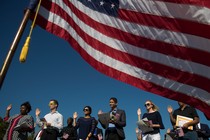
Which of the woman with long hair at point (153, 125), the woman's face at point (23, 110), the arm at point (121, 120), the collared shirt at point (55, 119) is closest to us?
the arm at point (121, 120)

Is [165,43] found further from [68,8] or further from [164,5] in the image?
[68,8]

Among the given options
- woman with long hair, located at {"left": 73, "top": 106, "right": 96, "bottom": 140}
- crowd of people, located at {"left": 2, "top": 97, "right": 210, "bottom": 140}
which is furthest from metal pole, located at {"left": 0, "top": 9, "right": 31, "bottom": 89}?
woman with long hair, located at {"left": 73, "top": 106, "right": 96, "bottom": 140}

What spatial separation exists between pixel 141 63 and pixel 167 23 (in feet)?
1.71

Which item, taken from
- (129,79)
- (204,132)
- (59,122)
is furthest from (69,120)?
(129,79)

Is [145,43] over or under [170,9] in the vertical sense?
under

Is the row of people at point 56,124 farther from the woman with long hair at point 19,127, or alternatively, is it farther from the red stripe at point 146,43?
the red stripe at point 146,43

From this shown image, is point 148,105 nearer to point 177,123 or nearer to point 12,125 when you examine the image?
point 177,123

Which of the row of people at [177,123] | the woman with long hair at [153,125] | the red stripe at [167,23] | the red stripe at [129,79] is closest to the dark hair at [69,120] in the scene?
the row of people at [177,123]

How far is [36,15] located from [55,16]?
433 mm

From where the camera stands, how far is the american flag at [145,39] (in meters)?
3.07

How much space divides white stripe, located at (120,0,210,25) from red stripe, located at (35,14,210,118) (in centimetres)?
74

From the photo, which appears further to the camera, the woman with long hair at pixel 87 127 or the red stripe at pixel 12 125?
the woman with long hair at pixel 87 127

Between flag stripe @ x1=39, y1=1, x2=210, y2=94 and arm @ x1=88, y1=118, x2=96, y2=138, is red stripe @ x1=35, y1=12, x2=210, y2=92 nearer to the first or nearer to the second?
flag stripe @ x1=39, y1=1, x2=210, y2=94

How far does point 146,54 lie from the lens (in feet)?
10.9
